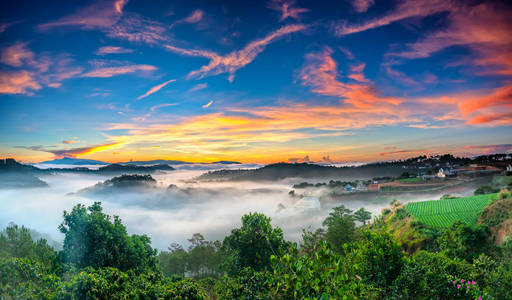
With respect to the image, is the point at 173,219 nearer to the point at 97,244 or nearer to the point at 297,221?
the point at 297,221

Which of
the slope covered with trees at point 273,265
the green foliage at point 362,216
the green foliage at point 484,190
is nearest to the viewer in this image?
the slope covered with trees at point 273,265

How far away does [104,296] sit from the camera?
962 centimetres

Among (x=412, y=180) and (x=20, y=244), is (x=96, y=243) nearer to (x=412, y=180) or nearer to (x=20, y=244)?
(x=20, y=244)

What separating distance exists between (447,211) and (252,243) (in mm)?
56879

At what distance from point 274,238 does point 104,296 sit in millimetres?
12918

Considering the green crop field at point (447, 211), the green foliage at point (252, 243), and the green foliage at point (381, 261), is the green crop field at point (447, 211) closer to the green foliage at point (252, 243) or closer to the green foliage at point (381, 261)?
the green foliage at point (252, 243)

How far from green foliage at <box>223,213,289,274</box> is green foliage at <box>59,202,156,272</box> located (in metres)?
7.81

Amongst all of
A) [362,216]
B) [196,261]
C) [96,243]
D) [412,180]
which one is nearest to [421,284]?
[96,243]

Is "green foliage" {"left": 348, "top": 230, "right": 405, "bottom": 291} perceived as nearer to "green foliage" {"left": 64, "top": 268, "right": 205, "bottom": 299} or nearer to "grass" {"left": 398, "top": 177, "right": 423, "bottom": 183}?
"green foliage" {"left": 64, "top": 268, "right": 205, "bottom": 299}

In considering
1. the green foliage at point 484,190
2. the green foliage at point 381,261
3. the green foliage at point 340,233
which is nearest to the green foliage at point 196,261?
the green foliage at point 340,233

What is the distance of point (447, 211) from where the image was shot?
56.0m

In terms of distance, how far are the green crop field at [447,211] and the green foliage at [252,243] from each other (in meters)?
41.6

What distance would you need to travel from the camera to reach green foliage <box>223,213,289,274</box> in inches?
790

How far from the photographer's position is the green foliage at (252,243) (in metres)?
20.1
